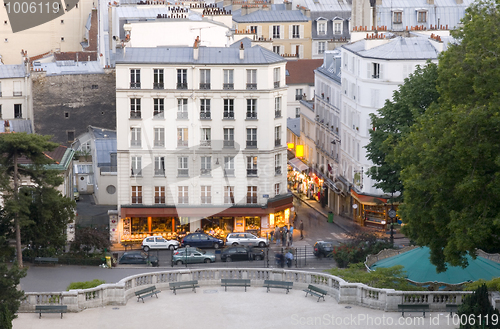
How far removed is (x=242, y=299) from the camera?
45531mm

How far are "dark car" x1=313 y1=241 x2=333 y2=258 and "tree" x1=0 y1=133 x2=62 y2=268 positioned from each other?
1752cm

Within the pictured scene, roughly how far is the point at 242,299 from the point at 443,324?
8900 mm

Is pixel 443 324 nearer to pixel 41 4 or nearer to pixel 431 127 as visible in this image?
pixel 431 127

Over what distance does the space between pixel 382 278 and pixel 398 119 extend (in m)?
17.5

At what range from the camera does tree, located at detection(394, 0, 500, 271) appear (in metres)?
42.2

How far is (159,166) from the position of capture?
7300 centimetres

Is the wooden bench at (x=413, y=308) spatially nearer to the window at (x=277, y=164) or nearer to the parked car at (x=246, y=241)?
the parked car at (x=246, y=241)

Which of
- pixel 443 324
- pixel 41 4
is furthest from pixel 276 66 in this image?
pixel 41 4

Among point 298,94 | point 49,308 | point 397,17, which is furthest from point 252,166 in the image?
point 397,17

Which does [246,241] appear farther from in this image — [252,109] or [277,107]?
[277,107]

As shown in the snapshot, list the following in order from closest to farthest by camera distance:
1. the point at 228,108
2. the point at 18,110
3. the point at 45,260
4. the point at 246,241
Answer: the point at 45,260, the point at 246,241, the point at 228,108, the point at 18,110

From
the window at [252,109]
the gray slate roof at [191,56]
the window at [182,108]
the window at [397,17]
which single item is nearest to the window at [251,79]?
the gray slate roof at [191,56]

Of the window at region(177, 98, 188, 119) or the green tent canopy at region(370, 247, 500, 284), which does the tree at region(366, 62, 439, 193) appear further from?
the window at region(177, 98, 188, 119)

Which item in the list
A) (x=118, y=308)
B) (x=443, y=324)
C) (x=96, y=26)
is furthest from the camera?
(x=96, y=26)
